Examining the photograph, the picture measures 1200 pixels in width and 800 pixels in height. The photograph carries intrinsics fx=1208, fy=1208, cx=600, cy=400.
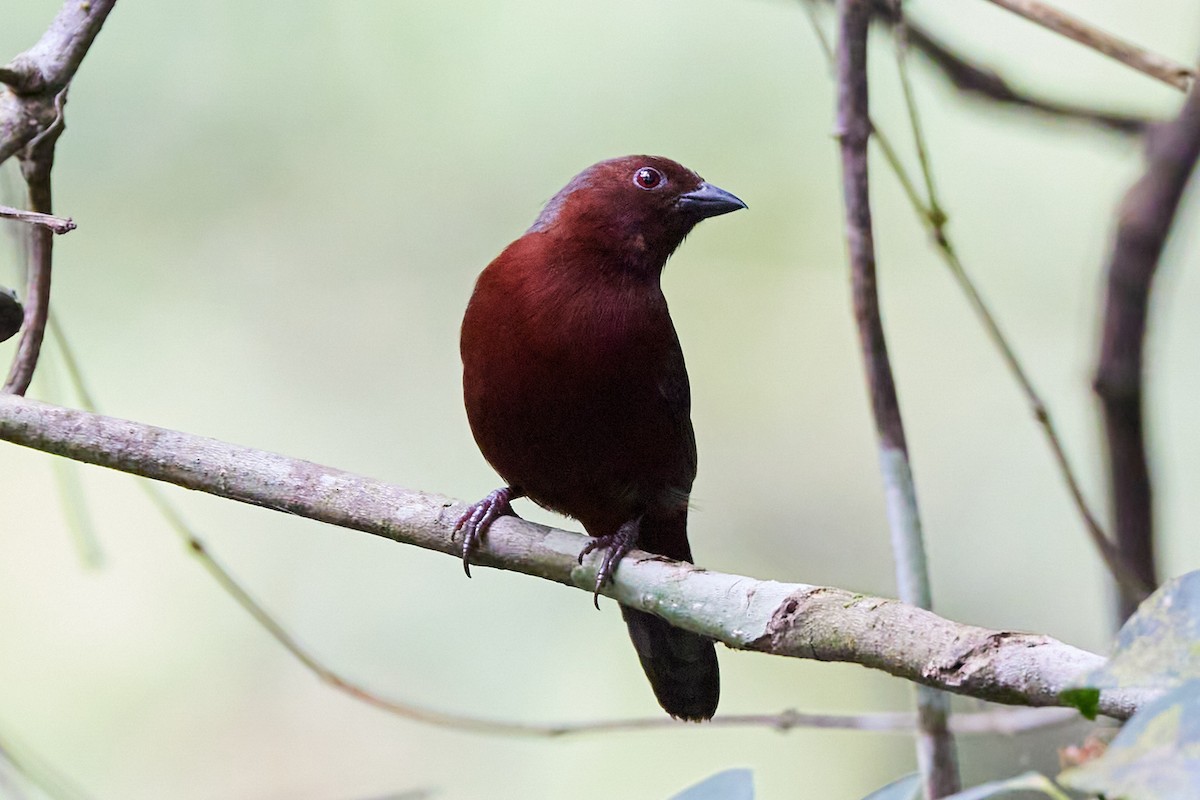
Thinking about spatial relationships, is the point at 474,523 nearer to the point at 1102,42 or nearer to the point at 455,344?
the point at 1102,42

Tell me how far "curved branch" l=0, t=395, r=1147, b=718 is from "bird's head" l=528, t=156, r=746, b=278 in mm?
1047

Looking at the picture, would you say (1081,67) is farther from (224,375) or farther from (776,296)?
(224,375)

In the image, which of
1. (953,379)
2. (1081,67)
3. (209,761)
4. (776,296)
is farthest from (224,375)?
(1081,67)

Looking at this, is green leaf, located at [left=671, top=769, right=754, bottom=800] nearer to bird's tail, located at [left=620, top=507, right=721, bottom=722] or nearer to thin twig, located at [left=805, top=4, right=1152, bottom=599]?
bird's tail, located at [left=620, top=507, right=721, bottom=722]

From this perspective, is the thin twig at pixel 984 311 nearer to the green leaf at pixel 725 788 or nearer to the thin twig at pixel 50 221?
the green leaf at pixel 725 788

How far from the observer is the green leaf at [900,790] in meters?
1.53

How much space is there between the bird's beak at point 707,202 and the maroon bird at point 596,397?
0.56 ft

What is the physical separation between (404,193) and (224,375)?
1.14 meters

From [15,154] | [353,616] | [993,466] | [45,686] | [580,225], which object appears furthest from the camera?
[993,466]

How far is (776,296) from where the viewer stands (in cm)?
528

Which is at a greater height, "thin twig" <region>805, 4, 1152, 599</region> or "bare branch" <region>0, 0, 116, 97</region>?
"bare branch" <region>0, 0, 116, 97</region>

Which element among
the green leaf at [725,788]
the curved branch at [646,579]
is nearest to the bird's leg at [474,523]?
the curved branch at [646,579]

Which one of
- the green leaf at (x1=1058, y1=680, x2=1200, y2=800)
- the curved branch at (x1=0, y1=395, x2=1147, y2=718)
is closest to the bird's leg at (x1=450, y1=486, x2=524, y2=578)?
the curved branch at (x1=0, y1=395, x2=1147, y2=718)

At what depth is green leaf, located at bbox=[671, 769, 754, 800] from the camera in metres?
1.49
